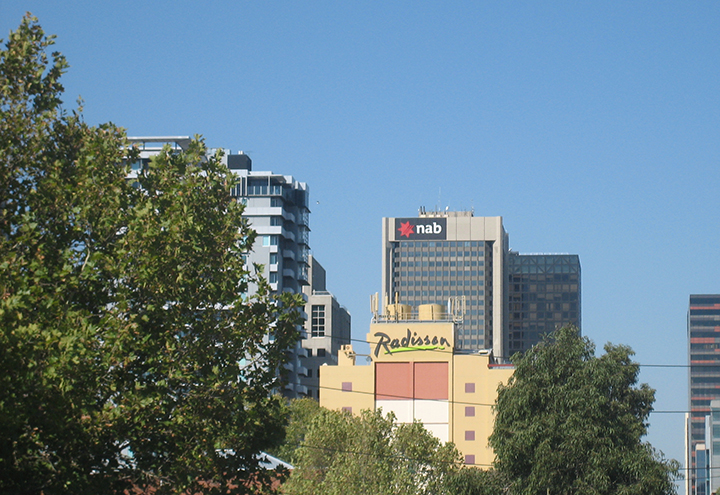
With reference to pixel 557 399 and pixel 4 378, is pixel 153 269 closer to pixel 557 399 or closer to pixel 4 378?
pixel 4 378

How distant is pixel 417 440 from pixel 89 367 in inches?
2281

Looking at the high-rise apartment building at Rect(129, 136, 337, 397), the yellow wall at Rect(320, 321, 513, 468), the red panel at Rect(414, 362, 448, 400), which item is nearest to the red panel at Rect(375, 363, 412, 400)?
the yellow wall at Rect(320, 321, 513, 468)

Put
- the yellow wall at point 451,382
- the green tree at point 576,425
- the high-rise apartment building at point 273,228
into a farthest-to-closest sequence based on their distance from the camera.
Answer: the high-rise apartment building at point 273,228 → the yellow wall at point 451,382 → the green tree at point 576,425

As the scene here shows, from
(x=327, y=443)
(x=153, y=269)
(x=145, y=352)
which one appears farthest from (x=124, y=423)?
(x=327, y=443)

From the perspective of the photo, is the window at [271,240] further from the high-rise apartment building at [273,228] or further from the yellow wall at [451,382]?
the yellow wall at [451,382]

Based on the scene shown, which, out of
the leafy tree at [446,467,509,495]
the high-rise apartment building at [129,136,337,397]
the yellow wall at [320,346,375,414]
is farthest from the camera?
the high-rise apartment building at [129,136,337,397]

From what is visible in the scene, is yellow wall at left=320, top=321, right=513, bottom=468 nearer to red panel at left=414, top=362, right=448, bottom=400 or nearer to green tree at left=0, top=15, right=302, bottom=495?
red panel at left=414, top=362, right=448, bottom=400

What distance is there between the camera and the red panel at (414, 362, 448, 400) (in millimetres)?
Answer: 128375

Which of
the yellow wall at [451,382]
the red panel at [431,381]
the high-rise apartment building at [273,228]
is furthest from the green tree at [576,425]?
the high-rise apartment building at [273,228]

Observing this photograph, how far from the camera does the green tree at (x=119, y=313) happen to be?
23422 millimetres

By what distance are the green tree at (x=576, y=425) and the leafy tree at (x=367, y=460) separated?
11.6 meters

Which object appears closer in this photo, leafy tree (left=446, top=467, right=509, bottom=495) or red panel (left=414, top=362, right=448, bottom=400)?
leafy tree (left=446, top=467, right=509, bottom=495)

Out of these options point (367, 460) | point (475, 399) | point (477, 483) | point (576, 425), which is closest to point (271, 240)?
point (475, 399)

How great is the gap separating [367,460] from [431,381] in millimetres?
58836
